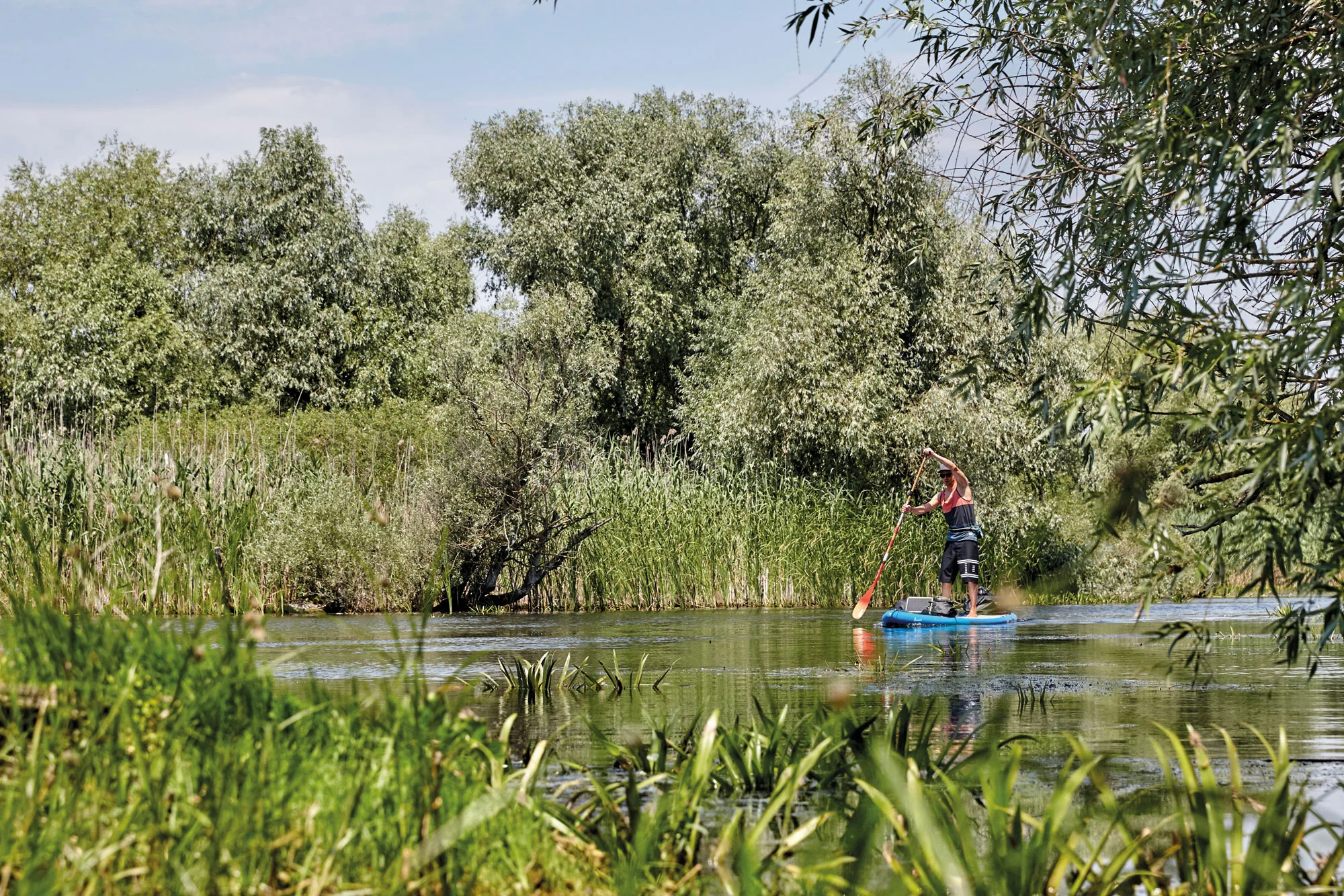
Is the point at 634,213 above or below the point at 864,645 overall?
above

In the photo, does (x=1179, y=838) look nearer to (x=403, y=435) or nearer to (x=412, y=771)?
(x=412, y=771)

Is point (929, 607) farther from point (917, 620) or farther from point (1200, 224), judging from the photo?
point (1200, 224)

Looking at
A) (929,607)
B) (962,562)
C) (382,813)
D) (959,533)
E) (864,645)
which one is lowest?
(864,645)

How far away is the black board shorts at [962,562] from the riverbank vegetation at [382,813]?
541 inches

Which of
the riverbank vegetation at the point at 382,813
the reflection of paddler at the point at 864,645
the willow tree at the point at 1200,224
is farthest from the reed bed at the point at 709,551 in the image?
the riverbank vegetation at the point at 382,813

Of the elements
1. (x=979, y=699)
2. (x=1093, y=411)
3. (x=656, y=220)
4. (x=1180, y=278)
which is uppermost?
→ (x=656, y=220)

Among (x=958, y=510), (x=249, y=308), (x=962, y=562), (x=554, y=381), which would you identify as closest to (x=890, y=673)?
(x=962, y=562)

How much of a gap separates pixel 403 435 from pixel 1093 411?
2790 cm

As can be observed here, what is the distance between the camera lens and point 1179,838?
3.59m

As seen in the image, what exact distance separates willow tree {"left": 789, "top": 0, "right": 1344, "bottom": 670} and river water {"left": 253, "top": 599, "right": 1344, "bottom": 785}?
2.37ft

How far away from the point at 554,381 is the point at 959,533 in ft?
22.8

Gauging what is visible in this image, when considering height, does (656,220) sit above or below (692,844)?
above

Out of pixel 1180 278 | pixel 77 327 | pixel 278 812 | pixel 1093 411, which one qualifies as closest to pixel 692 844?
pixel 278 812

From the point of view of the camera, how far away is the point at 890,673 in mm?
10695
